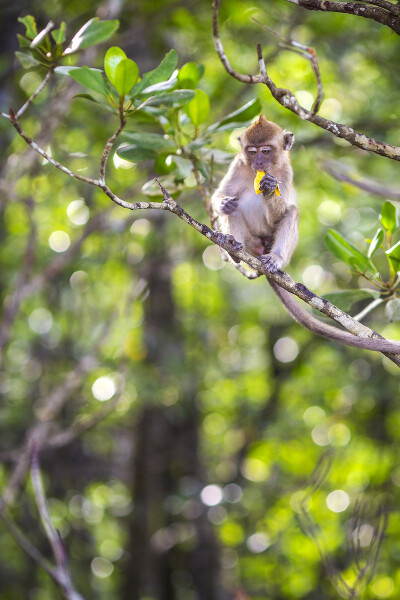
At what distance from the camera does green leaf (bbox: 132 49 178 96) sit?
2207 millimetres

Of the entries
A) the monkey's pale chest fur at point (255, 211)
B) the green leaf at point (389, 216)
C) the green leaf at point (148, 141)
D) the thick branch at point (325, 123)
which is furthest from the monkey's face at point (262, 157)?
the thick branch at point (325, 123)

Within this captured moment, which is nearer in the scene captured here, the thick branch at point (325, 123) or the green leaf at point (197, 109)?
the thick branch at point (325, 123)

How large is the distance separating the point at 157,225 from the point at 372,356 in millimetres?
3016

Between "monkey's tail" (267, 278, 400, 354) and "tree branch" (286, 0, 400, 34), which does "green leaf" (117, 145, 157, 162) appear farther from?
"tree branch" (286, 0, 400, 34)

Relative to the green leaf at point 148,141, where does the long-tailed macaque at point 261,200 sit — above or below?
below

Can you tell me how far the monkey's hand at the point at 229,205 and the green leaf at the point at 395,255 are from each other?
119 cm

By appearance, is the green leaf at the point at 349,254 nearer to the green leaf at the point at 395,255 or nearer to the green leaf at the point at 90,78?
the green leaf at the point at 395,255

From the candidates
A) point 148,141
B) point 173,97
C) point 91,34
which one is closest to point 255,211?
point 148,141

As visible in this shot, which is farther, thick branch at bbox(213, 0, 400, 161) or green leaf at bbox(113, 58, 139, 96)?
green leaf at bbox(113, 58, 139, 96)

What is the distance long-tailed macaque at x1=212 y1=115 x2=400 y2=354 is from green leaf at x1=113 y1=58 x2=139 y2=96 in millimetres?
1072

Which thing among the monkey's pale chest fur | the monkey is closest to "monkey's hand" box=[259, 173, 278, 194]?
the monkey

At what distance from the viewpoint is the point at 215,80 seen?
5.74 meters

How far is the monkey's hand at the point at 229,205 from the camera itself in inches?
128

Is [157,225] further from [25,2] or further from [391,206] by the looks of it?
[391,206]
